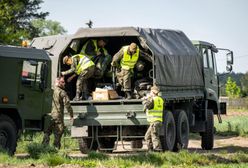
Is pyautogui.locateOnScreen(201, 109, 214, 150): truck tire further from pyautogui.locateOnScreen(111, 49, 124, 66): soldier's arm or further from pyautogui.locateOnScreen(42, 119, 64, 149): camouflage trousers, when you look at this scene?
pyautogui.locateOnScreen(42, 119, 64, 149): camouflage trousers

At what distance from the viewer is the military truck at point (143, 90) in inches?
778

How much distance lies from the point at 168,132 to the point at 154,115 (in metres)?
1.80

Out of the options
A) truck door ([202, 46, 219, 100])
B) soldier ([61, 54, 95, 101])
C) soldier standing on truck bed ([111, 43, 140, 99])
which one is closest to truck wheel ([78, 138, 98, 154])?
soldier ([61, 54, 95, 101])

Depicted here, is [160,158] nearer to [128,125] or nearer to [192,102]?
[128,125]

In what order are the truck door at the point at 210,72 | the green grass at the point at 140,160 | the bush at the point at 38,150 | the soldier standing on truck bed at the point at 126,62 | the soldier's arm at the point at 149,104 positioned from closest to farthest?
the green grass at the point at 140,160
the bush at the point at 38,150
the soldier's arm at the point at 149,104
the soldier standing on truck bed at the point at 126,62
the truck door at the point at 210,72

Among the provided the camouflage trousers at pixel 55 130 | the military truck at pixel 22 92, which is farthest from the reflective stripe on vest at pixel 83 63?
the camouflage trousers at pixel 55 130

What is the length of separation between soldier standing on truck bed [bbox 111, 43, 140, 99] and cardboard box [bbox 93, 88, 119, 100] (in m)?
0.32

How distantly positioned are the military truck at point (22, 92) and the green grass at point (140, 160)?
5.66 ft

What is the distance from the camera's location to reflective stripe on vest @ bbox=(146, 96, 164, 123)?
62.9ft

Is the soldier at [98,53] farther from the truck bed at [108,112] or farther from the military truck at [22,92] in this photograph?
the military truck at [22,92]

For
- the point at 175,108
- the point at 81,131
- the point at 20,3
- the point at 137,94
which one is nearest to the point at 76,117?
the point at 81,131

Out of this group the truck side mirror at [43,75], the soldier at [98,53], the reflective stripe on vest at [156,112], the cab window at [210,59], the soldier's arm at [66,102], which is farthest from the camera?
the cab window at [210,59]

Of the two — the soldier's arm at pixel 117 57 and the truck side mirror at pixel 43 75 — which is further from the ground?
the soldier's arm at pixel 117 57

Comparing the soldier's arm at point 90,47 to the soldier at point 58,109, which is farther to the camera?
the soldier's arm at point 90,47
